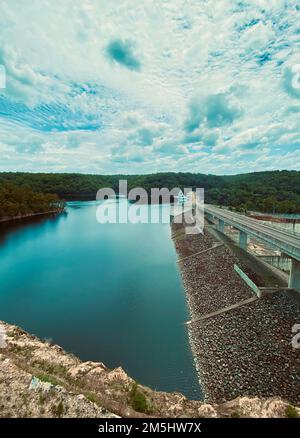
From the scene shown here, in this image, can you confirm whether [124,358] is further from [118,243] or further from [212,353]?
[118,243]

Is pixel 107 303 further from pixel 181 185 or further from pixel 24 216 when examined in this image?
A: pixel 181 185

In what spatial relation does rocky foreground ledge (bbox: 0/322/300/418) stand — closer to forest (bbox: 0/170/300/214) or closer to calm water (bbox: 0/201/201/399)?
calm water (bbox: 0/201/201/399)

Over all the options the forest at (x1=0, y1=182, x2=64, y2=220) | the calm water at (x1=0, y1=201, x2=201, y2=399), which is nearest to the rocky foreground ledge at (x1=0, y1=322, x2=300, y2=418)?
the calm water at (x1=0, y1=201, x2=201, y2=399)

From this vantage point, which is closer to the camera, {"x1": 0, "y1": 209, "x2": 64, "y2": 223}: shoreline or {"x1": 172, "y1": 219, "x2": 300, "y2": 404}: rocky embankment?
{"x1": 172, "y1": 219, "x2": 300, "y2": 404}: rocky embankment

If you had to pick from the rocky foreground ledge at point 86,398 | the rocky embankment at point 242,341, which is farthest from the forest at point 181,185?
the rocky foreground ledge at point 86,398

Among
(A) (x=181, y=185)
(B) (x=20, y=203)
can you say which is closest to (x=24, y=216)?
(B) (x=20, y=203)

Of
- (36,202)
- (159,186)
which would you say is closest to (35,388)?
(36,202)

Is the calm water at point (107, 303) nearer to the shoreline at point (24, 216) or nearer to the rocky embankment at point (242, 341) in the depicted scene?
the rocky embankment at point (242, 341)
